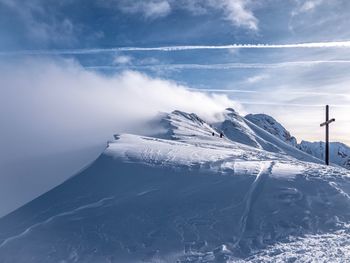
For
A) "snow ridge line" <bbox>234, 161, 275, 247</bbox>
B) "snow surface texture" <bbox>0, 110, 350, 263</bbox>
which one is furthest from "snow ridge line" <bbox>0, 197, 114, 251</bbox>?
"snow ridge line" <bbox>234, 161, 275, 247</bbox>

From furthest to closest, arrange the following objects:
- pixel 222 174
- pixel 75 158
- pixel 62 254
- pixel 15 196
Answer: pixel 75 158, pixel 15 196, pixel 222 174, pixel 62 254

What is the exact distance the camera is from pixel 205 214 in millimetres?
14133

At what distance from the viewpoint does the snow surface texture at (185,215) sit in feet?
38.9

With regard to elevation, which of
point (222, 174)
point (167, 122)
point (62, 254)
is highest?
point (167, 122)

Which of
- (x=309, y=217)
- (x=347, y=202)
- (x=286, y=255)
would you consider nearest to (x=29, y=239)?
(x=286, y=255)

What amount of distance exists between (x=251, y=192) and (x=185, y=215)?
3013 mm

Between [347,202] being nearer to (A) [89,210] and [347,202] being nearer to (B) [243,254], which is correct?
(B) [243,254]

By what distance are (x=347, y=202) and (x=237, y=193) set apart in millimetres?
3790

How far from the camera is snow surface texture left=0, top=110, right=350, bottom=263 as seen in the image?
11.9m

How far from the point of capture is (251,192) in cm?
1573

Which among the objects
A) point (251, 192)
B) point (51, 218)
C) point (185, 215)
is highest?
point (251, 192)

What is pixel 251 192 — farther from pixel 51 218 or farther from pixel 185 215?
pixel 51 218

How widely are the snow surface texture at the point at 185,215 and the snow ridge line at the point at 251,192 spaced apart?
0.11 feet

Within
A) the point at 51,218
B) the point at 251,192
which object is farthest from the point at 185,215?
the point at 51,218
